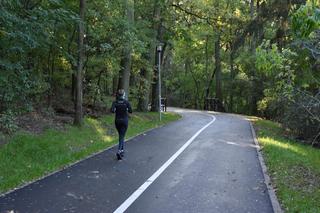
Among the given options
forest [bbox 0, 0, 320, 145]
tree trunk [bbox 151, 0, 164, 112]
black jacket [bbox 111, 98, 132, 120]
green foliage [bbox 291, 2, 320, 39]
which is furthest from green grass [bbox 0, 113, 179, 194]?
tree trunk [bbox 151, 0, 164, 112]

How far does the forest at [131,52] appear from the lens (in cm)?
1031

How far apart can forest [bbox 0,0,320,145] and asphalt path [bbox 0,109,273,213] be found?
2.25 m

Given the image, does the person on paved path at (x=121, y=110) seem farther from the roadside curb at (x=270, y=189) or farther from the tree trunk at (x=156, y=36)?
the tree trunk at (x=156, y=36)

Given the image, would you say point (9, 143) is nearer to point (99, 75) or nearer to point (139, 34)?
point (99, 75)

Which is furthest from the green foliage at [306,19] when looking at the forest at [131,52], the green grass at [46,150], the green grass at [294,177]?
the green grass at [46,150]

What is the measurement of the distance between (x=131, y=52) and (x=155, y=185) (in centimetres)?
1422

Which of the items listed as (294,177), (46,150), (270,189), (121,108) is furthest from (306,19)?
(46,150)

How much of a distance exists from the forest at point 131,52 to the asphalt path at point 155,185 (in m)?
2.25

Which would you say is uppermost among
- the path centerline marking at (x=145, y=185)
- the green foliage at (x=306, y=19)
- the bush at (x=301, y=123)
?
the green foliage at (x=306, y=19)

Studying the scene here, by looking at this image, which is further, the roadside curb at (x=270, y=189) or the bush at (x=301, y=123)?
the bush at (x=301, y=123)

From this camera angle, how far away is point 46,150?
13156 mm

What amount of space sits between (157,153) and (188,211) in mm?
6477

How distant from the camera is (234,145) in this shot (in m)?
16.6

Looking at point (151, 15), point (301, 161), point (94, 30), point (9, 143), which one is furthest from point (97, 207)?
point (151, 15)
